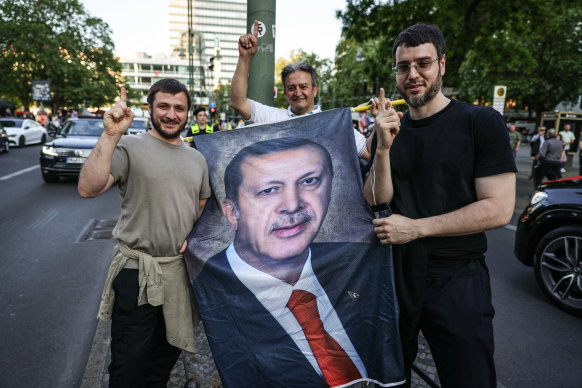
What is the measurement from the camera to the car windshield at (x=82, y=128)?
1140 centimetres

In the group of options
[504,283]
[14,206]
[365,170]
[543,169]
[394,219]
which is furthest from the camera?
[543,169]

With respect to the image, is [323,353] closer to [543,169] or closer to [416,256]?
[416,256]

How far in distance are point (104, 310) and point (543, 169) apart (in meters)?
11.7

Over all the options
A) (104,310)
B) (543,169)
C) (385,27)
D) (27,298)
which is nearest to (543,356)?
(104,310)

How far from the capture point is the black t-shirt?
5.55 ft

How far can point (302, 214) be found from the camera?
2.11 metres

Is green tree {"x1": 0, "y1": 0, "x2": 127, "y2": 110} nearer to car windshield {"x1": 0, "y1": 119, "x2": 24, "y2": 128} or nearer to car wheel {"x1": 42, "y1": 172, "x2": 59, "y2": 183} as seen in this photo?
car windshield {"x1": 0, "y1": 119, "x2": 24, "y2": 128}

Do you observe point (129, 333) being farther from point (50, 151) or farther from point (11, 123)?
point (11, 123)

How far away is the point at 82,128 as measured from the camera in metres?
11.6

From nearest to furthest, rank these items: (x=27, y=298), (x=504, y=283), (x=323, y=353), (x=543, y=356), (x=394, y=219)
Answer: (x=394, y=219), (x=323, y=353), (x=543, y=356), (x=27, y=298), (x=504, y=283)

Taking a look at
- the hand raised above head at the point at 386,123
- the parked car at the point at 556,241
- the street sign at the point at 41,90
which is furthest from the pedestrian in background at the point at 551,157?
the street sign at the point at 41,90

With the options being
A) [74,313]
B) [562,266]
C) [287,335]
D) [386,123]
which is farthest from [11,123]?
[562,266]

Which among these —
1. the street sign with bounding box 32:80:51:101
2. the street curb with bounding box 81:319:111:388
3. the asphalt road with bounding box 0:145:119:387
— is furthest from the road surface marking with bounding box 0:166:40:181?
the street sign with bounding box 32:80:51:101

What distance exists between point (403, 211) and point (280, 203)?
2.16ft
